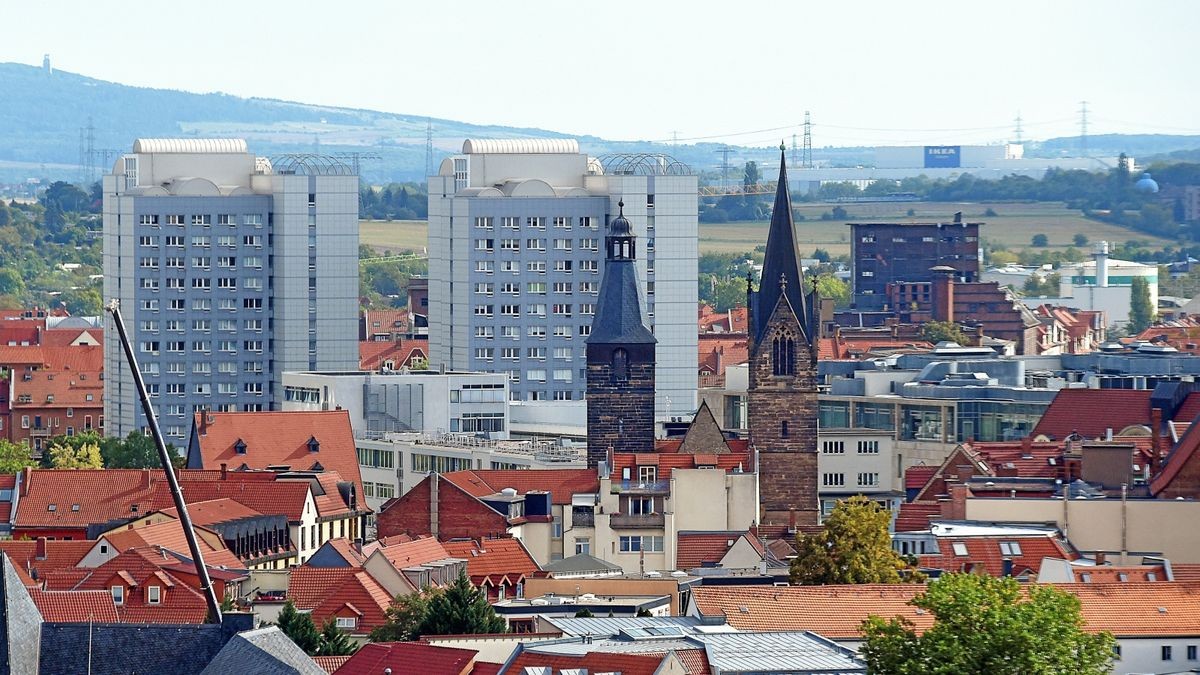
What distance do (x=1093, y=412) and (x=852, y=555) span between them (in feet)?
140

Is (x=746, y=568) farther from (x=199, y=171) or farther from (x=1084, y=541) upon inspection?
(x=199, y=171)

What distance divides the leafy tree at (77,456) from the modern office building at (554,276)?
23.3 m

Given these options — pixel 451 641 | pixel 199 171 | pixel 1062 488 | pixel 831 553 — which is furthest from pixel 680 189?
pixel 451 641

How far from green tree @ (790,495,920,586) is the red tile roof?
1917cm

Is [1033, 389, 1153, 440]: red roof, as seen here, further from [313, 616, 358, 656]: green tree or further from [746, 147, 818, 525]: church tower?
[313, 616, 358, 656]: green tree

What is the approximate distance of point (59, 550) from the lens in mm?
107062

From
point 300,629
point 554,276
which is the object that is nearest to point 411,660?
point 300,629

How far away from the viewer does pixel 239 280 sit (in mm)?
188125

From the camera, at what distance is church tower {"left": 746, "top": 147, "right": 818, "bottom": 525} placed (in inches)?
4936

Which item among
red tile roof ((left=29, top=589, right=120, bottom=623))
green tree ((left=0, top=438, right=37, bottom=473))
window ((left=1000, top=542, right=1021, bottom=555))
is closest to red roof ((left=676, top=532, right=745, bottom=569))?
window ((left=1000, top=542, right=1021, bottom=555))

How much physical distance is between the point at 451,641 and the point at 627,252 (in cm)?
4928

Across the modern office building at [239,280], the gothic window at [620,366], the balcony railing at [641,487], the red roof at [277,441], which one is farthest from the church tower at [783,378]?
the modern office building at [239,280]

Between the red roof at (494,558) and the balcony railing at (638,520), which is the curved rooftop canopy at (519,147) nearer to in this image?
the balcony railing at (638,520)

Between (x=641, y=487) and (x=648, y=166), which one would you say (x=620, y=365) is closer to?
(x=641, y=487)
